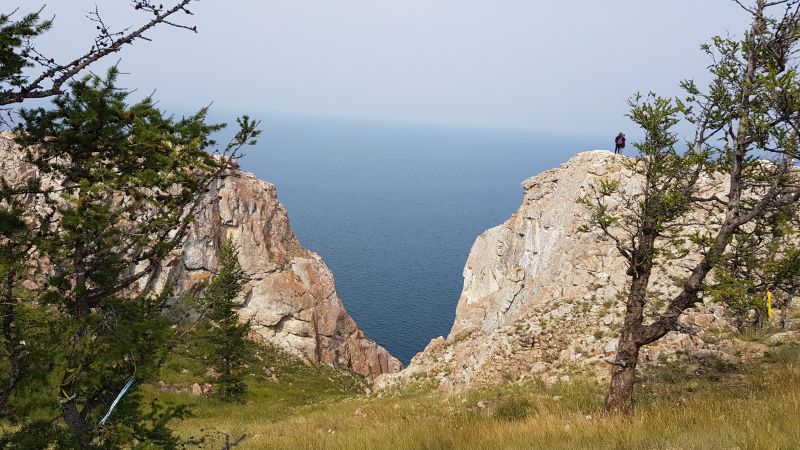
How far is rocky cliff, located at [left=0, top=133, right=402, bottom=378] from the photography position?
47344 millimetres

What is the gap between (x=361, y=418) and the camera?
16938 millimetres

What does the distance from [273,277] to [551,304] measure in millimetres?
29182

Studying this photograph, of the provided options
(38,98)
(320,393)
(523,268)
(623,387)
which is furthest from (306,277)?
(38,98)

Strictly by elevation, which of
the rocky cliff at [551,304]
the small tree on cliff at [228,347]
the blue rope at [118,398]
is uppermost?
the blue rope at [118,398]

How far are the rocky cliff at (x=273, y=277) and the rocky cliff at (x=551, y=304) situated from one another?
14.4 m

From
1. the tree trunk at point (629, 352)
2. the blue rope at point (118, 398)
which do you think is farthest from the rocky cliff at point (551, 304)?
the blue rope at point (118, 398)

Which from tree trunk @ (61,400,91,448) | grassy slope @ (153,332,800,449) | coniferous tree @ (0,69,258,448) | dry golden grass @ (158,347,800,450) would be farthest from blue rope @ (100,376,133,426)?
dry golden grass @ (158,347,800,450)

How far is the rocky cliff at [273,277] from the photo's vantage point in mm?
47344

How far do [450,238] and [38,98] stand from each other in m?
187

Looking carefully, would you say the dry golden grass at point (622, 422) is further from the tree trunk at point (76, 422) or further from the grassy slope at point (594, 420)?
the tree trunk at point (76, 422)

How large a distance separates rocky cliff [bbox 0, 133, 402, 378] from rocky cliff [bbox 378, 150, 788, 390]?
1440cm

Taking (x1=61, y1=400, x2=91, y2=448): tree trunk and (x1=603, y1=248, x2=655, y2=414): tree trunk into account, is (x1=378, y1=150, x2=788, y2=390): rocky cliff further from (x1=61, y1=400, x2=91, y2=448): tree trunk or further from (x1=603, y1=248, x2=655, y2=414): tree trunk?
(x1=61, y1=400, x2=91, y2=448): tree trunk

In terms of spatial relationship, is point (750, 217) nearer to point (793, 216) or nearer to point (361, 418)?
point (793, 216)

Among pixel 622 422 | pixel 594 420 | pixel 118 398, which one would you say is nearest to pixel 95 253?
pixel 118 398
